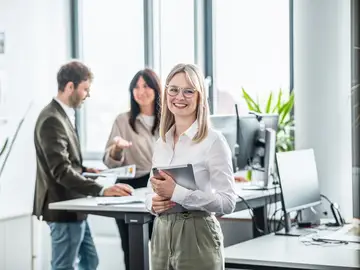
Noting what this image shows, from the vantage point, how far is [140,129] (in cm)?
454

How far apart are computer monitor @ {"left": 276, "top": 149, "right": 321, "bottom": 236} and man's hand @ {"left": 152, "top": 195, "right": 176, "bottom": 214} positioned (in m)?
0.83

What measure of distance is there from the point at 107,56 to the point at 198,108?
3457 millimetres

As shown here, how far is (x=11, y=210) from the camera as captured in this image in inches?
209

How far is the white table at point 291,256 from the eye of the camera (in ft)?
9.46

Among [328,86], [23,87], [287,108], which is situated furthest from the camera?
[23,87]

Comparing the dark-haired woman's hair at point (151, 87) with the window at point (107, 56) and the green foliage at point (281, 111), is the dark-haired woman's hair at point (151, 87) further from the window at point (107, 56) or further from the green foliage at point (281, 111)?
the window at point (107, 56)

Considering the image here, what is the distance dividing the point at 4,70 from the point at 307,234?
2.71 metres

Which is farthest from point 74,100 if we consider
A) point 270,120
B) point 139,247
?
point 270,120

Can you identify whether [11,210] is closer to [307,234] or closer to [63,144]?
[63,144]

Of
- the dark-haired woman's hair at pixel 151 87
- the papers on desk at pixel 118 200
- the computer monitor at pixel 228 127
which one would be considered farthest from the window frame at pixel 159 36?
the papers on desk at pixel 118 200

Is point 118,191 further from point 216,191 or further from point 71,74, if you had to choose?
point 216,191

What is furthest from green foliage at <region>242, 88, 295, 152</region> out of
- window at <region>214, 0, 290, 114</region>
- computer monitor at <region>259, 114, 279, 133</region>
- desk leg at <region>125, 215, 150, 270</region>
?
desk leg at <region>125, 215, 150, 270</region>

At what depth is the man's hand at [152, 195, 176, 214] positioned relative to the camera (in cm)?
279

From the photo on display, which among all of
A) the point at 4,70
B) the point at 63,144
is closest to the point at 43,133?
the point at 63,144
